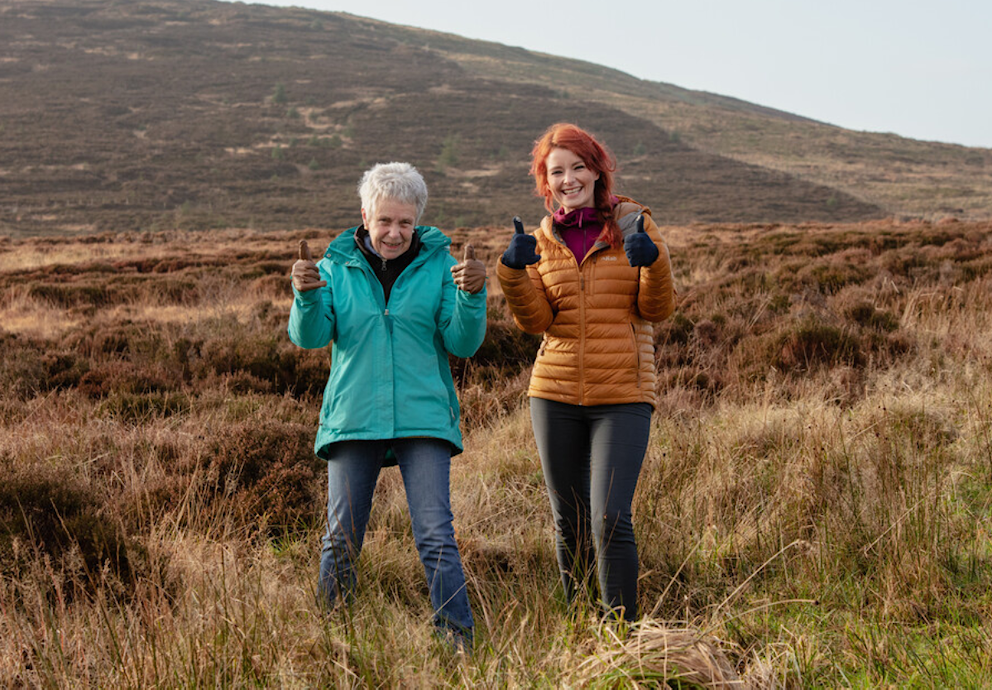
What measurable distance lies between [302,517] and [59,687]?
1923 mm

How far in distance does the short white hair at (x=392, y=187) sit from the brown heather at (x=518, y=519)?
1.30 metres

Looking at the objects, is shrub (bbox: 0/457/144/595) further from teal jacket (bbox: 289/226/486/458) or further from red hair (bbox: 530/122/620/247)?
red hair (bbox: 530/122/620/247)

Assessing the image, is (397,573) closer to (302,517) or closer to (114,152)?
(302,517)

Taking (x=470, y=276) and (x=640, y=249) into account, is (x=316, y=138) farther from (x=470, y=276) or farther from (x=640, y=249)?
(x=640, y=249)

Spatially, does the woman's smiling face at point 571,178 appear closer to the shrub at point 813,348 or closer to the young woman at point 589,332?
the young woman at point 589,332

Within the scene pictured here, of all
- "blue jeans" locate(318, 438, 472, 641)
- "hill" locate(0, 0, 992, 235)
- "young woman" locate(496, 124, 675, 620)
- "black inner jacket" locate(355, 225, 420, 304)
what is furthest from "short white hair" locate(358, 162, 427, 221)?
"hill" locate(0, 0, 992, 235)

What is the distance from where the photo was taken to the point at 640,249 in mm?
2514

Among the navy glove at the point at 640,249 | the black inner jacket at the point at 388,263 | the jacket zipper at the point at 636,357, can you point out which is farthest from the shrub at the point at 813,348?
the black inner jacket at the point at 388,263

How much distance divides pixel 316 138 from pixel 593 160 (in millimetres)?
56163

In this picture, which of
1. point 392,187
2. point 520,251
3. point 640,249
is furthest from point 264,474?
point 640,249

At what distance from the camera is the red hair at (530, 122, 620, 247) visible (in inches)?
109

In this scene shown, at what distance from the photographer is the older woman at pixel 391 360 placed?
2.58 m

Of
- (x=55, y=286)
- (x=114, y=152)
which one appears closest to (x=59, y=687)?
(x=55, y=286)

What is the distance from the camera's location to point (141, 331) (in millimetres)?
8742
